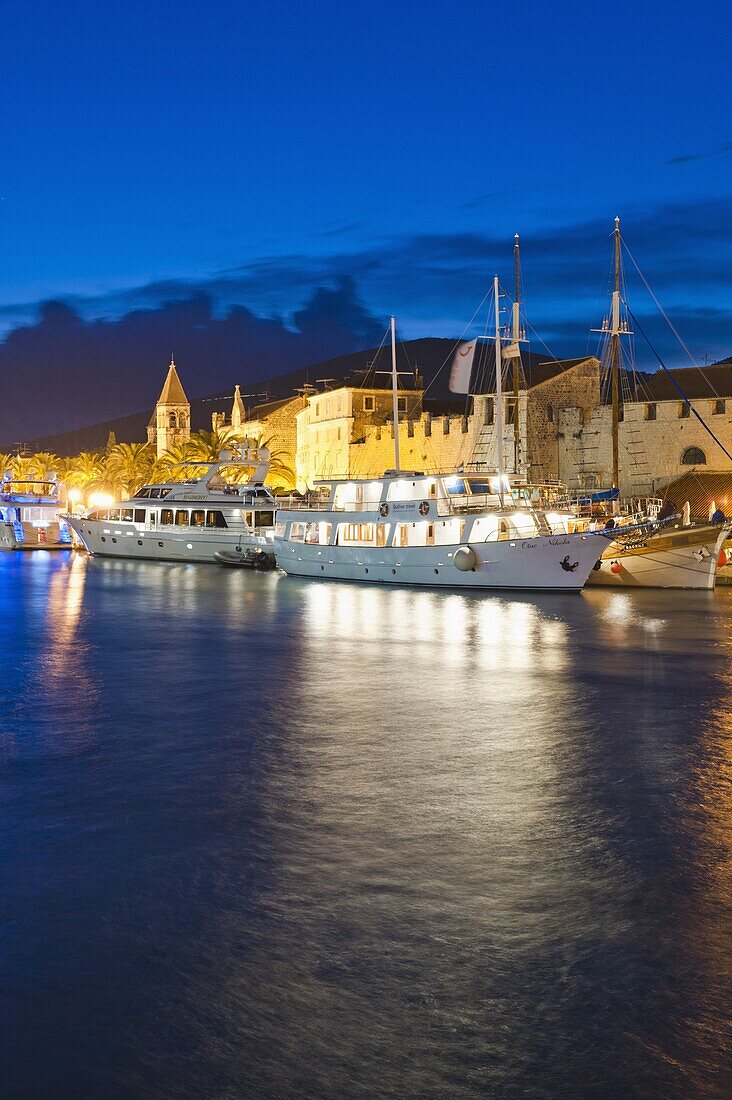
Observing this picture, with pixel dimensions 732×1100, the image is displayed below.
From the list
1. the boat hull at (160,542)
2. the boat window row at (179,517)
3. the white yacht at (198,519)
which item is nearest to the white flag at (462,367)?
the white yacht at (198,519)

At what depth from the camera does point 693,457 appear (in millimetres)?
47406

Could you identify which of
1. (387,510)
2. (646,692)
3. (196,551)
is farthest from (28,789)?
→ (196,551)

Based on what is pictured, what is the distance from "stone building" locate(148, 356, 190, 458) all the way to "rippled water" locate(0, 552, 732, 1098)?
9424cm

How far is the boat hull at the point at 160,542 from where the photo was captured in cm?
4666

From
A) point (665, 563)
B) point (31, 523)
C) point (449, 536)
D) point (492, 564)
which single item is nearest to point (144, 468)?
point (31, 523)

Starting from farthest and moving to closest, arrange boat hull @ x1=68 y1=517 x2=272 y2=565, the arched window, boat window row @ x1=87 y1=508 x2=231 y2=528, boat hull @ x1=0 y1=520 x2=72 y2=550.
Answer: boat hull @ x1=0 y1=520 x2=72 y2=550 < boat window row @ x1=87 y1=508 x2=231 y2=528 < the arched window < boat hull @ x1=68 y1=517 x2=272 y2=565

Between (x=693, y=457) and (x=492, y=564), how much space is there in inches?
741

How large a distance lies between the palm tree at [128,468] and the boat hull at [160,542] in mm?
25893

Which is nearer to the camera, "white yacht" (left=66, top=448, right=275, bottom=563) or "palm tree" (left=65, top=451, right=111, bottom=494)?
"white yacht" (left=66, top=448, right=275, bottom=563)

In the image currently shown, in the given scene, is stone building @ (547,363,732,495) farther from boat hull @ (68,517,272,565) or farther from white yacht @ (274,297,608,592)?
boat hull @ (68,517,272,565)

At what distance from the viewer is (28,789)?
10.9 metres

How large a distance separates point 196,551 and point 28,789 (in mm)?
37164

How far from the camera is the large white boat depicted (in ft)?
208

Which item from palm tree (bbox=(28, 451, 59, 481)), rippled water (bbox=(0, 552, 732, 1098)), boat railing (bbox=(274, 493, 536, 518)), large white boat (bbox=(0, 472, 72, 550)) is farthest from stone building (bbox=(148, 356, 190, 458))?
rippled water (bbox=(0, 552, 732, 1098))
